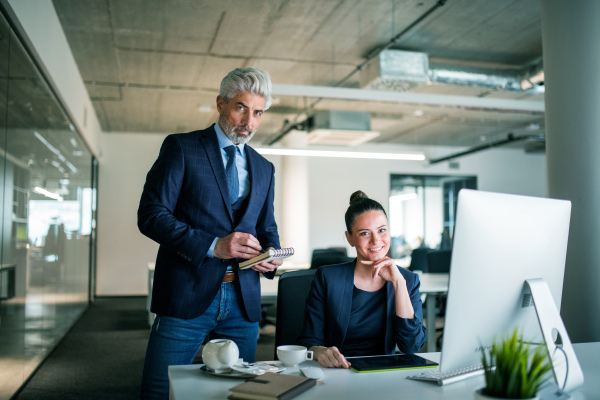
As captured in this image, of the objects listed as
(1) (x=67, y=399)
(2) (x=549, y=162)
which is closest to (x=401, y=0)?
(2) (x=549, y=162)

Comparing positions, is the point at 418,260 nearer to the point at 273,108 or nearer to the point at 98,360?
the point at 98,360

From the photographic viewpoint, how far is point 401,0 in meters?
5.14

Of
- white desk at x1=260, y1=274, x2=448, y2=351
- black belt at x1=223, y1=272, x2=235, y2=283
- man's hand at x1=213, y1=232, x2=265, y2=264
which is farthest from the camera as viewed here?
white desk at x1=260, y1=274, x2=448, y2=351

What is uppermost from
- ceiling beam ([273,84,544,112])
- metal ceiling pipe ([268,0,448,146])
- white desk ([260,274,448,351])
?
metal ceiling pipe ([268,0,448,146])

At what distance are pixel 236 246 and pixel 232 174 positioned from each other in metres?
0.35

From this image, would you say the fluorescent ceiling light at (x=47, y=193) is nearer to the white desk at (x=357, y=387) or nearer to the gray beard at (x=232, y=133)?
the gray beard at (x=232, y=133)

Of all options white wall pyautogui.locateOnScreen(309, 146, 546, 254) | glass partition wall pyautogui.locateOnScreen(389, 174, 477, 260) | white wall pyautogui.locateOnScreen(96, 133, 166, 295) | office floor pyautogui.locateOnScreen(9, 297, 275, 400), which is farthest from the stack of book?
glass partition wall pyautogui.locateOnScreen(389, 174, 477, 260)

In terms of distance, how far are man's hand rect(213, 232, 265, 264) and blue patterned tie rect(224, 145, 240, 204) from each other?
0.24m

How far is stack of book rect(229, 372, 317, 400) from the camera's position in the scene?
1210mm

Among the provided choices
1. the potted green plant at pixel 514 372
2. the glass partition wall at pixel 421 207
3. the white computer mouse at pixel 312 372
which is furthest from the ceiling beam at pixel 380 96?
the glass partition wall at pixel 421 207

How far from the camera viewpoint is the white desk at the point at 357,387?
1299 mm

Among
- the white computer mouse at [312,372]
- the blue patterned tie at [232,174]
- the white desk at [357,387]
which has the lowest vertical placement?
the white desk at [357,387]

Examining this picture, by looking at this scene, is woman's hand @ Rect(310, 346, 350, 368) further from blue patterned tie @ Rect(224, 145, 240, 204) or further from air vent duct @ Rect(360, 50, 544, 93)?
air vent duct @ Rect(360, 50, 544, 93)

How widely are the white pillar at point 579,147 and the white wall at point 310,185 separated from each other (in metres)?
8.76
